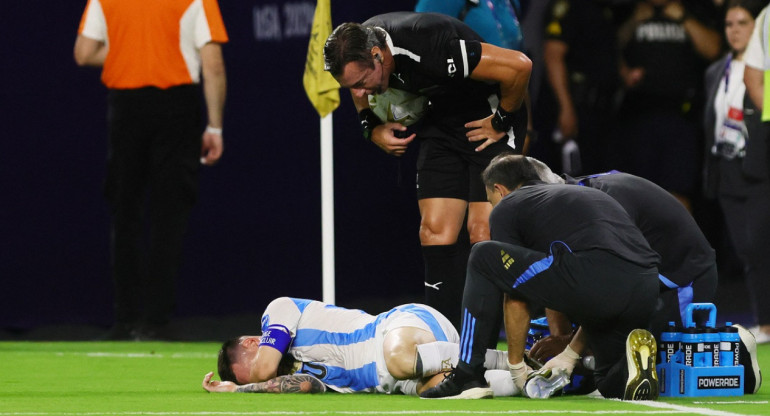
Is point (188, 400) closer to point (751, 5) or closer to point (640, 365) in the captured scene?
point (640, 365)

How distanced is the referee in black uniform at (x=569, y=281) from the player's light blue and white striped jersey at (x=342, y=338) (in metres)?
0.35

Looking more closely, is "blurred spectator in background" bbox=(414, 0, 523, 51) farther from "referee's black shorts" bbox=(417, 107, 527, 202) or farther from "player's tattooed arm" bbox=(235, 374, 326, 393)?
"player's tattooed arm" bbox=(235, 374, 326, 393)

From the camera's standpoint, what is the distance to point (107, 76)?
356 inches

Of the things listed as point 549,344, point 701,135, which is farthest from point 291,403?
point 701,135

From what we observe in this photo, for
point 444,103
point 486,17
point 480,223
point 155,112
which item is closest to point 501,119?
point 444,103

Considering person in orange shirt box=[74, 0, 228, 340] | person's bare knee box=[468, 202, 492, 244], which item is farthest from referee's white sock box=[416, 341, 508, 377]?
person in orange shirt box=[74, 0, 228, 340]

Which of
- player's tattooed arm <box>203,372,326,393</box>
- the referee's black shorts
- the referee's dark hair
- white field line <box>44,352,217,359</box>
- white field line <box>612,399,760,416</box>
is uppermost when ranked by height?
the referee's dark hair

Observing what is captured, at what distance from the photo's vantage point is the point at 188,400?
5.43m

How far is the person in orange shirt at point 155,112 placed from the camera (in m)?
8.96

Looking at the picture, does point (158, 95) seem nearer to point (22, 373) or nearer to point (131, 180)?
point (131, 180)

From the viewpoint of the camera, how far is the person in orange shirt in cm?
896

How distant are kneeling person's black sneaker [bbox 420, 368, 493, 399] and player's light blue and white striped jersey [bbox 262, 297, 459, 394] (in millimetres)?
318

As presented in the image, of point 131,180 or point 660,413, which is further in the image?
point 131,180

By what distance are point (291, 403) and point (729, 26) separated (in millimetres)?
4925
